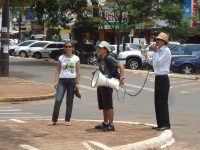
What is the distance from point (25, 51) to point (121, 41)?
11.3 meters

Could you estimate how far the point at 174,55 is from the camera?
3375 centimetres

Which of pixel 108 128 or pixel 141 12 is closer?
pixel 108 128

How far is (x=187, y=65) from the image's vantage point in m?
32.7

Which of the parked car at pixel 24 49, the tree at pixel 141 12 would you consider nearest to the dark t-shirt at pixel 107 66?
the tree at pixel 141 12

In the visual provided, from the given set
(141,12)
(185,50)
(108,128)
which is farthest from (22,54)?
(108,128)

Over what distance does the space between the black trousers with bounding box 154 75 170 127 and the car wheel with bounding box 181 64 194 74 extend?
21.3m

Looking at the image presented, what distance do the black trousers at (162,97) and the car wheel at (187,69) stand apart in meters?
21.3

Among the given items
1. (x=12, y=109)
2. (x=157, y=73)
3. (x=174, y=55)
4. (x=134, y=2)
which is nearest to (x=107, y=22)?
(x=134, y=2)

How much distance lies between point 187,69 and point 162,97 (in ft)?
70.9

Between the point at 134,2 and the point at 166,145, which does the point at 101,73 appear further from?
the point at 134,2

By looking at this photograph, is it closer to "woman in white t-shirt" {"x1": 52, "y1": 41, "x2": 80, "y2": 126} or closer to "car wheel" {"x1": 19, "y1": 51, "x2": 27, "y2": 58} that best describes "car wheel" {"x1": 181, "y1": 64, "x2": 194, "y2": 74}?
"woman in white t-shirt" {"x1": 52, "y1": 41, "x2": 80, "y2": 126}

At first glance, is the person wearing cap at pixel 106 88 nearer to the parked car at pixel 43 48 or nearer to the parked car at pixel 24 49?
the parked car at pixel 43 48

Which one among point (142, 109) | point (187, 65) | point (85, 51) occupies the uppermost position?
point (85, 51)

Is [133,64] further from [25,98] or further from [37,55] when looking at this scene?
[25,98]
